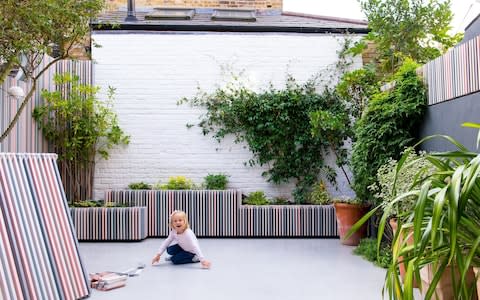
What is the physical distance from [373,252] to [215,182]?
294 centimetres

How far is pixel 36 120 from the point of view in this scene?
23.1 ft

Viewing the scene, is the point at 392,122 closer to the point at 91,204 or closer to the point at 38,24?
the point at 38,24

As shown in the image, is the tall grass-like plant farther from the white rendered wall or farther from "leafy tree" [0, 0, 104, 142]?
the white rendered wall

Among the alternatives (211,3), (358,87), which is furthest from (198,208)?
(211,3)

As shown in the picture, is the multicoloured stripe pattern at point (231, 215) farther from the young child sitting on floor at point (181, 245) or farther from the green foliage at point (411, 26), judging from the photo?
the green foliage at point (411, 26)

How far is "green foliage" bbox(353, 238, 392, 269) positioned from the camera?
490cm

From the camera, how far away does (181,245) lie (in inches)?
204

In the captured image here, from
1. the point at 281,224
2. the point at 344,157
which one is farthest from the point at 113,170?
the point at 344,157

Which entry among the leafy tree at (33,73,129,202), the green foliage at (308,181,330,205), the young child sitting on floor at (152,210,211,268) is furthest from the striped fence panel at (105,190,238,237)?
the young child sitting on floor at (152,210,211,268)

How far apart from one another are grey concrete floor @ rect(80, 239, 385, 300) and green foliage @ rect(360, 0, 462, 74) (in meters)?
2.91

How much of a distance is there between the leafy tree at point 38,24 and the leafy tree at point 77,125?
1921 mm

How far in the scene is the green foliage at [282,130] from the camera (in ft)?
25.0

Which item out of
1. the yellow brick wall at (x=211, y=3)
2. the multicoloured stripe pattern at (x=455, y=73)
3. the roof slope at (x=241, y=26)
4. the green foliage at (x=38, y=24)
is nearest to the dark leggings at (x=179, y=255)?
the green foliage at (x=38, y=24)

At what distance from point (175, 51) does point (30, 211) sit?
500 centimetres
